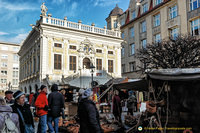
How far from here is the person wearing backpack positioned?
3.23 metres

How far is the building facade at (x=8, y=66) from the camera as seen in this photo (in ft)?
207

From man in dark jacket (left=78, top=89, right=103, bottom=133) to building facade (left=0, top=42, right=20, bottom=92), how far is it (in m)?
65.6

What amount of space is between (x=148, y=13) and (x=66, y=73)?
50.9 ft

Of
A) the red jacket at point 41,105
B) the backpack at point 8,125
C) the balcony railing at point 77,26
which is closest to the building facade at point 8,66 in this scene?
the balcony railing at point 77,26

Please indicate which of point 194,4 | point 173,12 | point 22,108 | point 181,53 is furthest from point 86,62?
point 22,108

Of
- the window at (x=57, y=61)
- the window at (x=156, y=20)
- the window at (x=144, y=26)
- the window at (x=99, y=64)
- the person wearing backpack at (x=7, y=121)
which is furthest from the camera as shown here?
the window at (x=144, y=26)

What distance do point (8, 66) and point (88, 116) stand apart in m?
68.2

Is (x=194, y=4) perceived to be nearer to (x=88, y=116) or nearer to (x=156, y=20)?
(x=156, y=20)

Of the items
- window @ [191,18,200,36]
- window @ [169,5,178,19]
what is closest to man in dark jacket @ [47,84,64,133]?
window @ [191,18,200,36]

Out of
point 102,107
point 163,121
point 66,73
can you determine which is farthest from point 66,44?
point 163,121

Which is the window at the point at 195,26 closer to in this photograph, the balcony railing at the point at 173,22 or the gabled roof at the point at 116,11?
the balcony railing at the point at 173,22

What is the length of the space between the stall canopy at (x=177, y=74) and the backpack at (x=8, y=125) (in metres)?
4.35

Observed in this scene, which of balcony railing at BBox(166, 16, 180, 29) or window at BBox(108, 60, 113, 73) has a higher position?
balcony railing at BBox(166, 16, 180, 29)

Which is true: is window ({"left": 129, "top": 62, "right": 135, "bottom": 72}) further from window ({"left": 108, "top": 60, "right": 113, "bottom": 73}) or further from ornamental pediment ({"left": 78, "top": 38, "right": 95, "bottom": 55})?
ornamental pediment ({"left": 78, "top": 38, "right": 95, "bottom": 55})
